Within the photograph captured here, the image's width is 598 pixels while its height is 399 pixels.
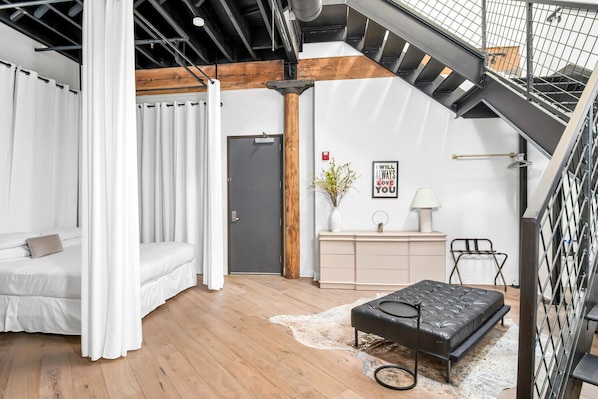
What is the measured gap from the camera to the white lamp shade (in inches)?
174

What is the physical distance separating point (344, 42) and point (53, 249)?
4.74 m

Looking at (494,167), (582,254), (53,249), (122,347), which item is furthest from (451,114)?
(53,249)

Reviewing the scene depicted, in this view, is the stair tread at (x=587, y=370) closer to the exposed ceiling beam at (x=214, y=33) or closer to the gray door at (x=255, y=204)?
the gray door at (x=255, y=204)

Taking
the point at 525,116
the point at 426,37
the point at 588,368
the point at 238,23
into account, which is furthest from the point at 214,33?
the point at 588,368

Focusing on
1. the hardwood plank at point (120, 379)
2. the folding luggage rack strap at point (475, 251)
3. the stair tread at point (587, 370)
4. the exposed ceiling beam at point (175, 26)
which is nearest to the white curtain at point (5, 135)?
the exposed ceiling beam at point (175, 26)

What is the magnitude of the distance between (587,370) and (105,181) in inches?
128

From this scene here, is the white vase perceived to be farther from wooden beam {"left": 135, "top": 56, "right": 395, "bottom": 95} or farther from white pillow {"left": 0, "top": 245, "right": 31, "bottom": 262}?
white pillow {"left": 0, "top": 245, "right": 31, "bottom": 262}

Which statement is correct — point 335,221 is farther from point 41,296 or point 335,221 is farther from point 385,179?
point 41,296

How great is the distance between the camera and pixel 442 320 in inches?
96.7

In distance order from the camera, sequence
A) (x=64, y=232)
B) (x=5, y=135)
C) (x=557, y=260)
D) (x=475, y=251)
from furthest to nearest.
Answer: (x=475, y=251) < (x=64, y=232) < (x=5, y=135) < (x=557, y=260)

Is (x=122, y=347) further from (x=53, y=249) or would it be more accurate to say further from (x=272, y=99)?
(x=272, y=99)

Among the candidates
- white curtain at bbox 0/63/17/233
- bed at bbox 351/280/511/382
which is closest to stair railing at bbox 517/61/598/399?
bed at bbox 351/280/511/382

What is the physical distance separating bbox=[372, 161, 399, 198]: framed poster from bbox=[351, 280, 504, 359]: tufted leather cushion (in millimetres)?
1863

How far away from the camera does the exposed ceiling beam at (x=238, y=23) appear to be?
3.77 m
